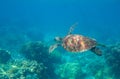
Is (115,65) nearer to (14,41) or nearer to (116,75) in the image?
(116,75)

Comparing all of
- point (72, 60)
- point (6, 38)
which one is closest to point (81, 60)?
point (72, 60)

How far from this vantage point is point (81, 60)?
20.5m

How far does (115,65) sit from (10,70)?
7154 millimetres

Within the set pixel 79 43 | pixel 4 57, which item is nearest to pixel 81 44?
pixel 79 43

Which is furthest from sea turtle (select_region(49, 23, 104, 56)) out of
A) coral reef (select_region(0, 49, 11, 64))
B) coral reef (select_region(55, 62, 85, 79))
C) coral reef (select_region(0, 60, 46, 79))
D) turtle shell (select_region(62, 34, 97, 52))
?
coral reef (select_region(0, 49, 11, 64))

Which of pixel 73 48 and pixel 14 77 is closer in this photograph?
pixel 73 48

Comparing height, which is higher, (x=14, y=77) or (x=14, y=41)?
(x=14, y=41)

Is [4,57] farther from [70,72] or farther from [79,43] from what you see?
[79,43]

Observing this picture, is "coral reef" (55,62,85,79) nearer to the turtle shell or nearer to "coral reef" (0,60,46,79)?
"coral reef" (0,60,46,79)

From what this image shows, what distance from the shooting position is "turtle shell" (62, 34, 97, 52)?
9.31m

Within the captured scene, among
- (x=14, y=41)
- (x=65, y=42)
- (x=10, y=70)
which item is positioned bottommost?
(x=65, y=42)

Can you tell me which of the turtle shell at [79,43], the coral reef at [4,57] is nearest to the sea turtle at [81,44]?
the turtle shell at [79,43]

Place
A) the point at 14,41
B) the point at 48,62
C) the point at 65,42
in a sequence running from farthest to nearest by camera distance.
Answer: the point at 14,41
the point at 48,62
the point at 65,42

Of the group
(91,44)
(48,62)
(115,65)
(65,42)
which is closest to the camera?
(91,44)
